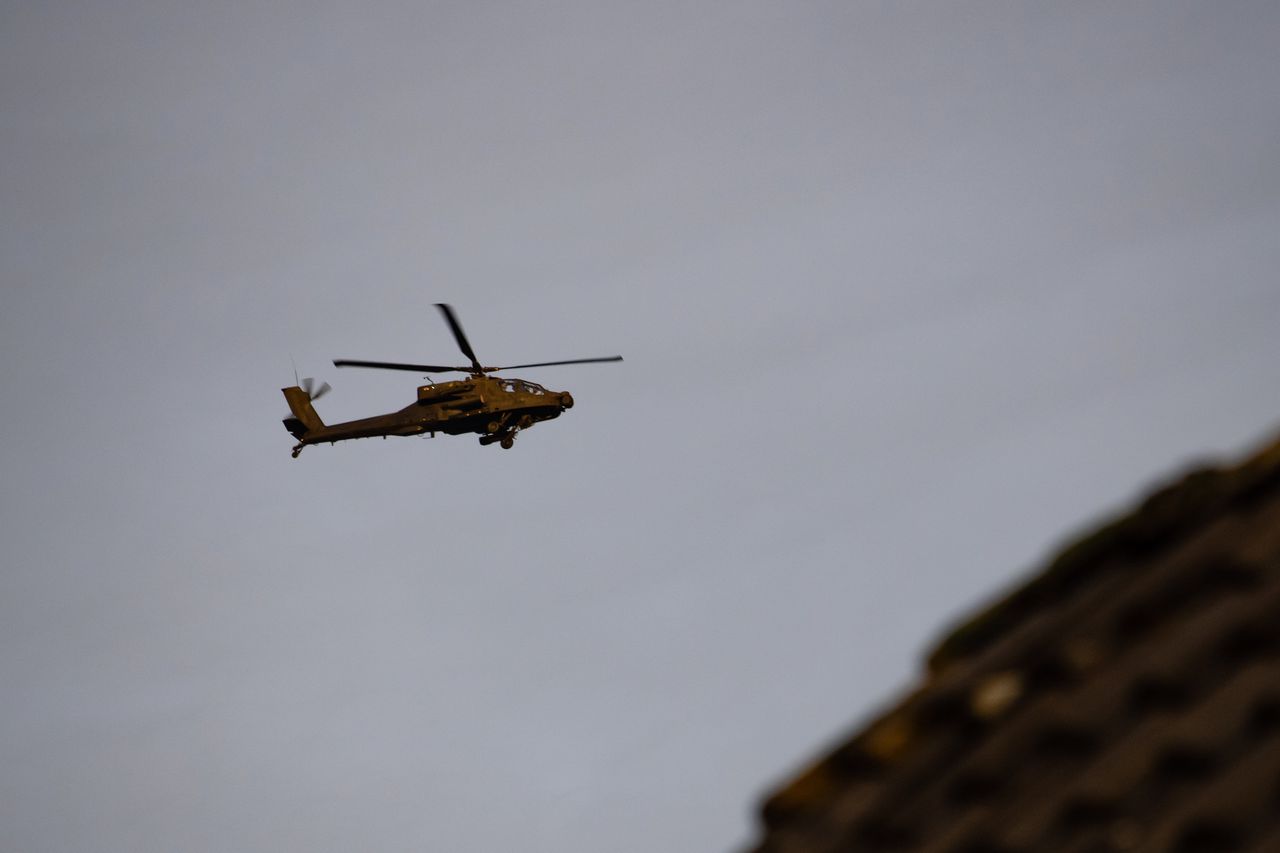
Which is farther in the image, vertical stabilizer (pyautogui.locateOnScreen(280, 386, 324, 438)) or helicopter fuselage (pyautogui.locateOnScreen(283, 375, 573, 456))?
vertical stabilizer (pyautogui.locateOnScreen(280, 386, 324, 438))

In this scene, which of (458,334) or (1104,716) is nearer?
(1104,716)

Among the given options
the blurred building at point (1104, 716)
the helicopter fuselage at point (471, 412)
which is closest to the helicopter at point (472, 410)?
the helicopter fuselage at point (471, 412)

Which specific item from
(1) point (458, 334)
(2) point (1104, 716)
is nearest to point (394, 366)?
(1) point (458, 334)

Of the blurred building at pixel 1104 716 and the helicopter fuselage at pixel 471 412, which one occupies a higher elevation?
the helicopter fuselage at pixel 471 412

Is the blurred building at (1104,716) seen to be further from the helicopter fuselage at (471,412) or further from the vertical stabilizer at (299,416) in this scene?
the vertical stabilizer at (299,416)

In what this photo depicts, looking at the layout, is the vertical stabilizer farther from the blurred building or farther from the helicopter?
the blurred building

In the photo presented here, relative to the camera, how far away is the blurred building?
3.09 m

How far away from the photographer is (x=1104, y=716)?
3352 millimetres

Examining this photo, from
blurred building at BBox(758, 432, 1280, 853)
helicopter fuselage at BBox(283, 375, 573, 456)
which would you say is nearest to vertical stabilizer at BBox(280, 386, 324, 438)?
helicopter fuselage at BBox(283, 375, 573, 456)

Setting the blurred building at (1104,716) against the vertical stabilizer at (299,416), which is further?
the vertical stabilizer at (299,416)

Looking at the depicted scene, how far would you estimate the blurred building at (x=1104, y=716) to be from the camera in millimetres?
3090

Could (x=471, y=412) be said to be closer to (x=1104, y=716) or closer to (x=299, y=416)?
(x=299, y=416)

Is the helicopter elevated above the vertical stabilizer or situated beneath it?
situated beneath

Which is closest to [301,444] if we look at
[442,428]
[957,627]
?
[442,428]
